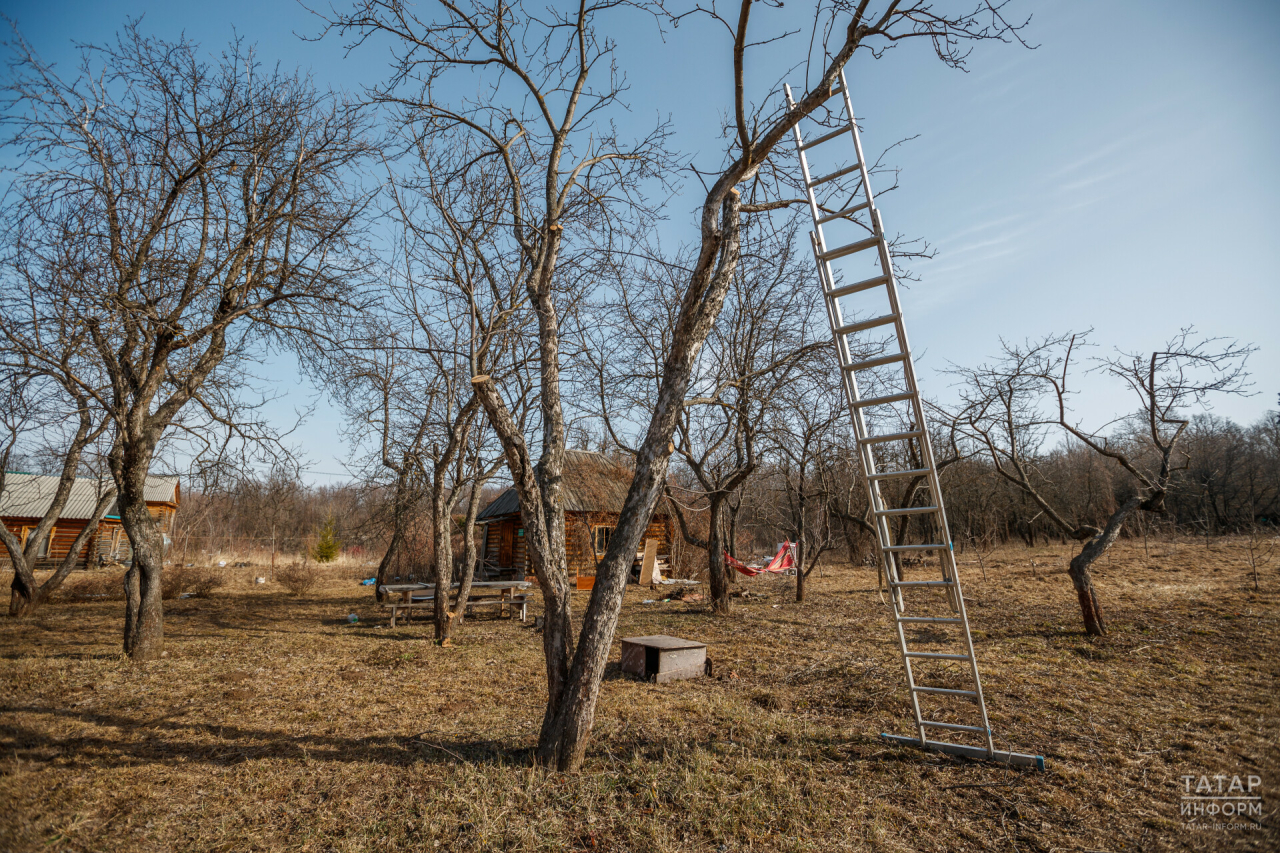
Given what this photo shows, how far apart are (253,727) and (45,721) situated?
5.64 feet

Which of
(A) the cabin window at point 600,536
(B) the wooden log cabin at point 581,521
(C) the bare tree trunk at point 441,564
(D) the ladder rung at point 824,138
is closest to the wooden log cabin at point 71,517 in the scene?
(B) the wooden log cabin at point 581,521

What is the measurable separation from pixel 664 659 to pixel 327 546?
24.7 meters

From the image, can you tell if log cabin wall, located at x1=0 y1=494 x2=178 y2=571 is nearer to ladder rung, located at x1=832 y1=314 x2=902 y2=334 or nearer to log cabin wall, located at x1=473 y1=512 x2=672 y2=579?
log cabin wall, located at x1=473 y1=512 x2=672 y2=579

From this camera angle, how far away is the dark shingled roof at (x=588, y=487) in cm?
1891

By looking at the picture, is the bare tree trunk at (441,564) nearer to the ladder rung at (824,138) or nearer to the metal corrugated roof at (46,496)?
the ladder rung at (824,138)

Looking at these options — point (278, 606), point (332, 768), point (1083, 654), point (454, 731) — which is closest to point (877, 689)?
point (1083, 654)

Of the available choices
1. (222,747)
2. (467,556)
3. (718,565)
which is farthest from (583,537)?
(222,747)

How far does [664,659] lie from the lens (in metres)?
6.33

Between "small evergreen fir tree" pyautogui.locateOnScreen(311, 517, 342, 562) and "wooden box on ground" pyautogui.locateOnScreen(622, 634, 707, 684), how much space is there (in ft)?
79.1

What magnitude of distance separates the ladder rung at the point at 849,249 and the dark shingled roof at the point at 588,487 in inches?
582

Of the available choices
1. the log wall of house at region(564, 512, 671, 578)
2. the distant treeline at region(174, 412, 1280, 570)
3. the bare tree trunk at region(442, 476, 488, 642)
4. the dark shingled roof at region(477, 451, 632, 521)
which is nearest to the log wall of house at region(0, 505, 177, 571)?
the distant treeline at region(174, 412, 1280, 570)

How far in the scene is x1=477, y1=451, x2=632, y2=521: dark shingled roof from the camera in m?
18.9

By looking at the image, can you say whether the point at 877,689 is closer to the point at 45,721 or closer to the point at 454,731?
the point at 454,731

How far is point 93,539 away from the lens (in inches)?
950
